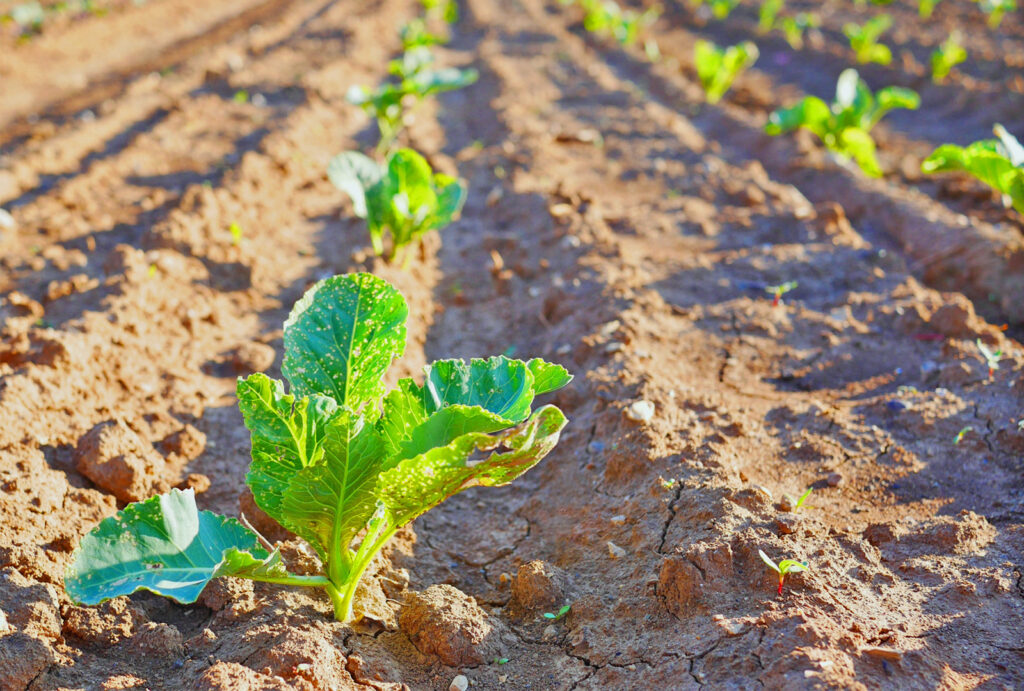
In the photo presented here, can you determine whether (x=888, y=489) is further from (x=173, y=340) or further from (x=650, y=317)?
(x=173, y=340)

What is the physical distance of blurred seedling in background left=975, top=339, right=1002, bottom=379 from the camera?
281 cm

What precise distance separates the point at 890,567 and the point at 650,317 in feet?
4.86

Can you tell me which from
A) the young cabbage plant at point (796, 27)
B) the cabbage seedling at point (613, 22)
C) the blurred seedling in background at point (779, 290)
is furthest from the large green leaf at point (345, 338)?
the young cabbage plant at point (796, 27)

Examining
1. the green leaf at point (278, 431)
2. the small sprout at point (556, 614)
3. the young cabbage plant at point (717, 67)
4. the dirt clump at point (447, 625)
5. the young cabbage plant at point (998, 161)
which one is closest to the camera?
the green leaf at point (278, 431)

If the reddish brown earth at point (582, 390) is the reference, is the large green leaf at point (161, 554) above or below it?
above

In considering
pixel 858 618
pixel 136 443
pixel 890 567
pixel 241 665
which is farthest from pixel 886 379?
pixel 136 443

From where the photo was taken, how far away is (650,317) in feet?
10.7

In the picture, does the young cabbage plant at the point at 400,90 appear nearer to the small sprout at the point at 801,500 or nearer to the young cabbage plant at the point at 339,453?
the young cabbage plant at the point at 339,453

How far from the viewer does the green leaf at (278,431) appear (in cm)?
173

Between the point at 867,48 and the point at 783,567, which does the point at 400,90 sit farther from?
the point at 867,48

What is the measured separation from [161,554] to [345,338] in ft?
2.03

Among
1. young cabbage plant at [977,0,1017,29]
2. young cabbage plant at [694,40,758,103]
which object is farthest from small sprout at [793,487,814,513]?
young cabbage plant at [977,0,1017,29]

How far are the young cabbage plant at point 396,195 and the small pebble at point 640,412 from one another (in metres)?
1.60

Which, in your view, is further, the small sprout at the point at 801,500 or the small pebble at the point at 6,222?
the small pebble at the point at 6,222
